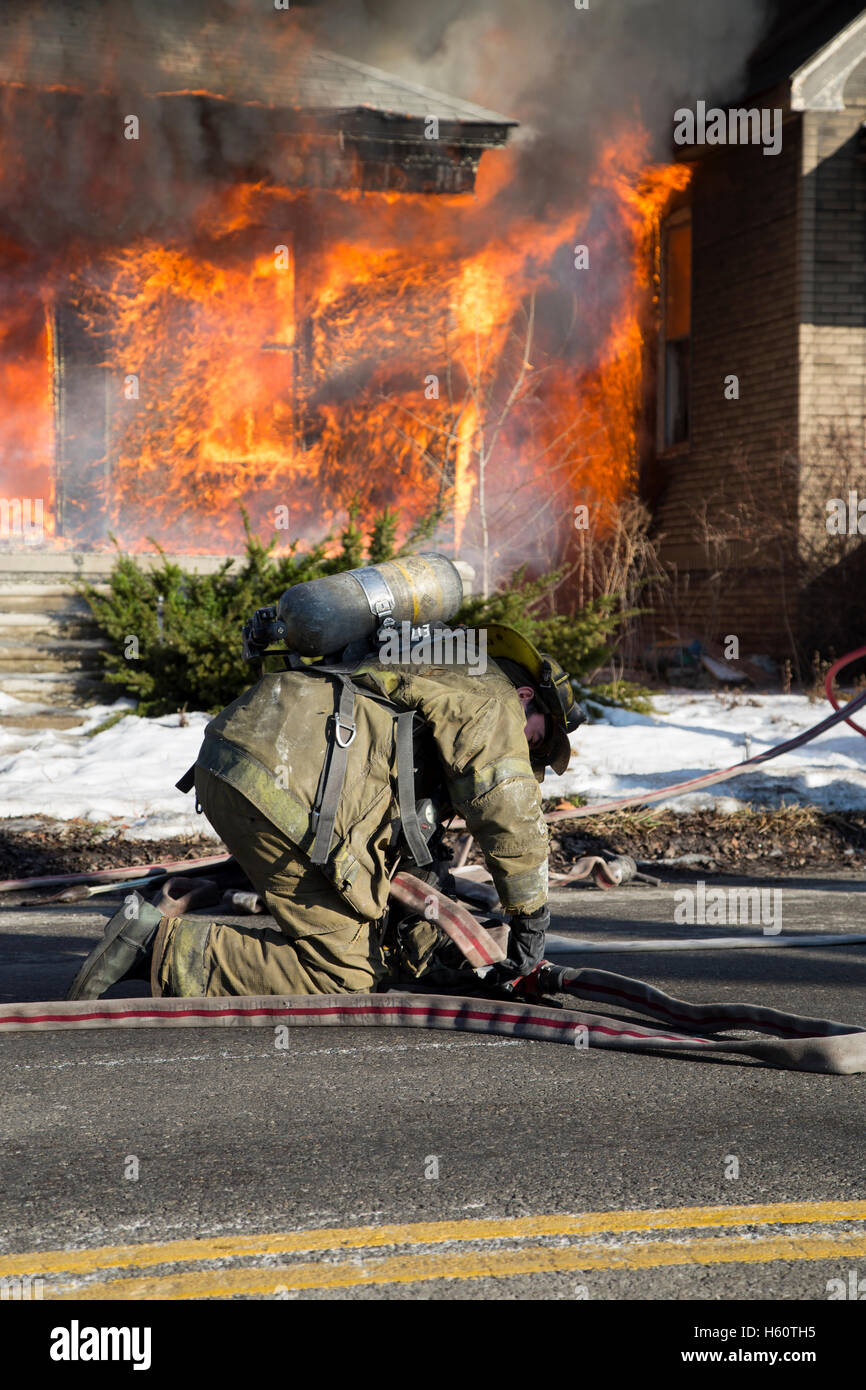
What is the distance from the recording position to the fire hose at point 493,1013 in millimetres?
3848

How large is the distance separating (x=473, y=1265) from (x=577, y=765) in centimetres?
740

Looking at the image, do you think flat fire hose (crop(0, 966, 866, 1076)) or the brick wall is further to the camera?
the brick wall

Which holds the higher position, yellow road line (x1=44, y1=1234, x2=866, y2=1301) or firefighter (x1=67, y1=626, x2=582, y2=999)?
firefighter (x1=67, y1=626, x2=582, y2=999)

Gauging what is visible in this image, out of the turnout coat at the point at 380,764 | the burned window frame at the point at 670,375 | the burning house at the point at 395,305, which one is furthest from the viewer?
the burned window frame at the point at 670,375

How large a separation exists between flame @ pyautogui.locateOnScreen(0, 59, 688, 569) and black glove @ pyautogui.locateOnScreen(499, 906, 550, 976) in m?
12.5

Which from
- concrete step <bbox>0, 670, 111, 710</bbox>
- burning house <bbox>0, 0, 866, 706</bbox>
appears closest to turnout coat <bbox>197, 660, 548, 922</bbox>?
concrete step <bbox>0, 670, 111, 710</bbox>

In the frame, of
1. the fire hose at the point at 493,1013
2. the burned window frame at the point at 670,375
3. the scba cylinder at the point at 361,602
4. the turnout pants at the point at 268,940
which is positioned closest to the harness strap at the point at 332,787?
the turnout pants at the point at 268,940

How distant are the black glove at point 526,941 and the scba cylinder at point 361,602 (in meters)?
1.04

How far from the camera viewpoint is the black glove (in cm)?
407

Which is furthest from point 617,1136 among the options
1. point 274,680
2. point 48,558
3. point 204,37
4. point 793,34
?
point 793,34

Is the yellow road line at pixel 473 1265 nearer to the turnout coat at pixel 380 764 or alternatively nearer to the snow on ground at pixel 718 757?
the turnout coat at pixel 380 764

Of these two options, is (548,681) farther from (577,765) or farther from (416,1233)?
(577,765)

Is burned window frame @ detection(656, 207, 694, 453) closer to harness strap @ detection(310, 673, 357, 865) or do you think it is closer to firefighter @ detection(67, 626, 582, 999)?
firefighter @ detection(67, 626, 582, 999)

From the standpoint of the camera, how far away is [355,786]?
13.3 ft
